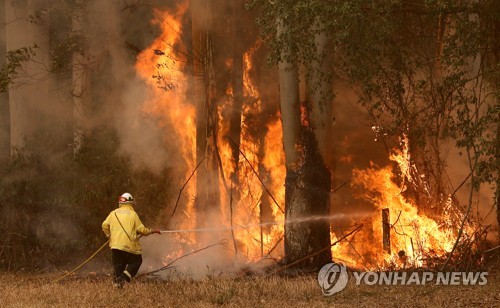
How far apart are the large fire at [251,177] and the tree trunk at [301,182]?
1.03 m

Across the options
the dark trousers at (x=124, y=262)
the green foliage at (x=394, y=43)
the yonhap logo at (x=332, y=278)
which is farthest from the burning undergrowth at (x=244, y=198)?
the green foliage at (x=394, y=43)

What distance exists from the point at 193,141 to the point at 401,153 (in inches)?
177

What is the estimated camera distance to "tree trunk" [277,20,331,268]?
42.8 feet

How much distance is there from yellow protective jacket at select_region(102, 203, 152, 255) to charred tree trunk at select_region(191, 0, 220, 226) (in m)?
4.41

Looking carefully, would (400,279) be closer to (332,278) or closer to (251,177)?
(332,278)

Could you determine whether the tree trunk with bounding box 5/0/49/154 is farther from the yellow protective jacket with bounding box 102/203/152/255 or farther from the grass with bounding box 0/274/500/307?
the grass with bounding box 0/274/500/307

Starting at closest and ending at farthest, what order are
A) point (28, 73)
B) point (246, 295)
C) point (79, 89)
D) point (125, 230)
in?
point (246, 295) → point (125, 230) → point (28, 73) → point (79, 89)

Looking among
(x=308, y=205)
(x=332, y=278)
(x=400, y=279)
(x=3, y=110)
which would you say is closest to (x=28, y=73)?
(x=3, y=110)

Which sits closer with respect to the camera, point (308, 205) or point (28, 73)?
point (308, 205)

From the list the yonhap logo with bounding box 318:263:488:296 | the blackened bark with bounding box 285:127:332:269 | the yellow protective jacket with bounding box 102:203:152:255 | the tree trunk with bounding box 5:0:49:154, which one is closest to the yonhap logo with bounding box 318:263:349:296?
the yonhap logo with bounding box 318:263:488:296

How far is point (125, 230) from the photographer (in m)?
11.6

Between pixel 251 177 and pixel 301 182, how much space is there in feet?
10.3

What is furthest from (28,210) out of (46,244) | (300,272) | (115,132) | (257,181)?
(300,272)

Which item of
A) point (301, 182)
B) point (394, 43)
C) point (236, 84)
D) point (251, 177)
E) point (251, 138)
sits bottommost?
point (301, 182)
